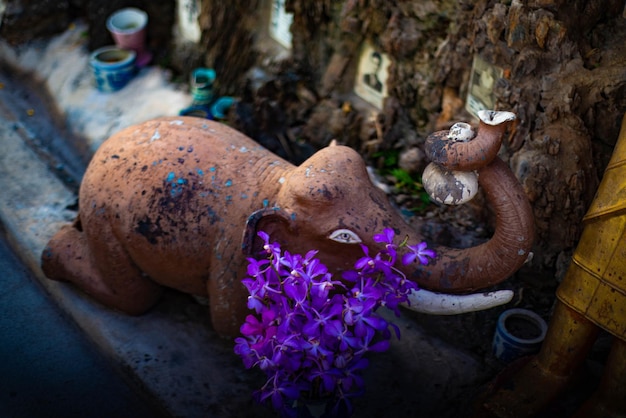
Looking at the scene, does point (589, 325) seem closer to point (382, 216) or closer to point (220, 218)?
point (382, 216)

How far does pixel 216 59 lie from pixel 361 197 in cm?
305

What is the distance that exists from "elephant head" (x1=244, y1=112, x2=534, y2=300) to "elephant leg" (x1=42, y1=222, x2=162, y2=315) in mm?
982

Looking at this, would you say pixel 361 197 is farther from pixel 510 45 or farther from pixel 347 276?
pixel 510 45

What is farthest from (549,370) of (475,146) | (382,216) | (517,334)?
(475,146)

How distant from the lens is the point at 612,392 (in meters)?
2.87

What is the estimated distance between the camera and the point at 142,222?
133 inches

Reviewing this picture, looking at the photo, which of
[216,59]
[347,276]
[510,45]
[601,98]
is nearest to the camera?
[347,276]

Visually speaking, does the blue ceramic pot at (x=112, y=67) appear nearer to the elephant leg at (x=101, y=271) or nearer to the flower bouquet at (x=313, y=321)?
the elephant leg at (x=101, y=271)

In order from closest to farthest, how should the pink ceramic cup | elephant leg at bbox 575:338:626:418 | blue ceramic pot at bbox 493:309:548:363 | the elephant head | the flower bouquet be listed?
the flower bouquet → the elephant head → elephant leg at bbox 575:338:626:418 → blue ceramic pot at bbox 493:309:548:363 → the pink ceramic cup

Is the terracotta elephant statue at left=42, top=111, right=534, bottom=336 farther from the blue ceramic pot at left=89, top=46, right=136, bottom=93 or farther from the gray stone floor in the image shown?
the blue ceramic pot at left=89, top=46, right=136, bottom=93

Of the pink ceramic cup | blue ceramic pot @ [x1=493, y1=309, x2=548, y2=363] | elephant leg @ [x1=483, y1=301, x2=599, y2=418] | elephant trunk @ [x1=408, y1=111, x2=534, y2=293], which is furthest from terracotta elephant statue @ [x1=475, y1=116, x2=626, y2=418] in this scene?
the pink ceramic cup

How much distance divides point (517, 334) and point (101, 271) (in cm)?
231

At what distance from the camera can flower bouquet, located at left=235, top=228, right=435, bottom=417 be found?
2521 millimetres

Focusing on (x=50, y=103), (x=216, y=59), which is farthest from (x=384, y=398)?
(x=50, y=103)
